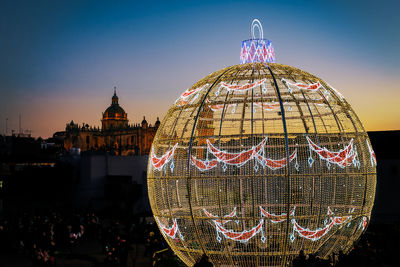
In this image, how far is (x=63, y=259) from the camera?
16.6 metres

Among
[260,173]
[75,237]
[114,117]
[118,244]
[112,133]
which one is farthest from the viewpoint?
[114,117]

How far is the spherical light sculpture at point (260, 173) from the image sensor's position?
31.1 ft

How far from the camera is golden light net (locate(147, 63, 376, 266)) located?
9484mm

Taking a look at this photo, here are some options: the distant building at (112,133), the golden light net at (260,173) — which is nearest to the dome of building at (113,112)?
the distant building at (112,133)

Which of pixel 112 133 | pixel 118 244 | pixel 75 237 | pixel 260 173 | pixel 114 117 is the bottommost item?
pixel 75 237

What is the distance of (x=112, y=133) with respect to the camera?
373 ft

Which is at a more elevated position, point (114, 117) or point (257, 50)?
point (114, 117)

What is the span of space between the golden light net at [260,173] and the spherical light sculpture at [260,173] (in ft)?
0.07

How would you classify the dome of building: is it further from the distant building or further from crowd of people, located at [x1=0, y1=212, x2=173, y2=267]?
crowd of people, located at [x1=0, y1=212, x2=173, y2=267]

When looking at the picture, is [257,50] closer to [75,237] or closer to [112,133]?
[75,237]

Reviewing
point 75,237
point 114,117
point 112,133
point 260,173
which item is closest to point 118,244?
point 260,173

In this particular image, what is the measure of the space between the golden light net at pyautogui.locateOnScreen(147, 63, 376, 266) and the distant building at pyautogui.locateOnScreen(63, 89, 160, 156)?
308ft

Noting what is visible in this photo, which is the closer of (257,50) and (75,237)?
(257,50)

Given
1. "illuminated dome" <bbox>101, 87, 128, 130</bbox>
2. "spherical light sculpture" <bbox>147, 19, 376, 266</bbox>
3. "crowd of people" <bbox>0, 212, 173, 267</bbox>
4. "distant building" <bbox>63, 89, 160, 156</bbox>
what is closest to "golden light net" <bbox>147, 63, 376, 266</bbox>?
"spherical light sculpture" <bbox>147, 19, 376, 266</bbox>
